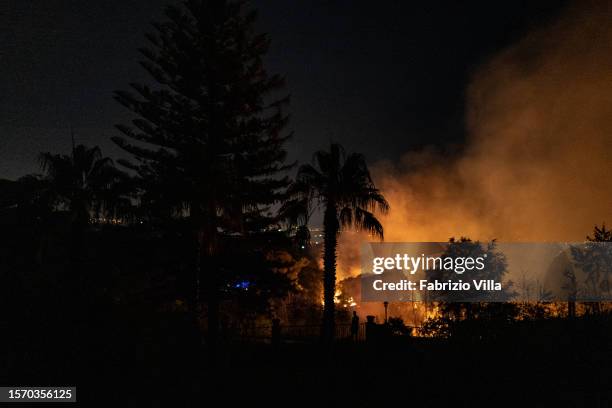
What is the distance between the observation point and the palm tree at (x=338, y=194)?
16156 mm

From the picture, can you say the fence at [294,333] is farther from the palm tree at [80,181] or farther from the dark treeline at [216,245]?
the palm tree at [80,181]

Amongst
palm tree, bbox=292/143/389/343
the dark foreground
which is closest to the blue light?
palm tree, bbox=292/143/389/343

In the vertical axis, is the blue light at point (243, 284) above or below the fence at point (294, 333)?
above

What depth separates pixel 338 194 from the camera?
16.1 meters

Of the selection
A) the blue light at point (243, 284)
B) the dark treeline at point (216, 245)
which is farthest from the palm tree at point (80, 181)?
the blue light at point (243, 284)

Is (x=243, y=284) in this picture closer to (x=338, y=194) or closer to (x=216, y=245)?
(x=216, y=245)

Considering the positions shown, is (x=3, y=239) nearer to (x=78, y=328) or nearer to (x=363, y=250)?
(x=78, y=328)

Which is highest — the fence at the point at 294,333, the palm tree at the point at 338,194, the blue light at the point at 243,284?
the palm tree at the point at 338,194

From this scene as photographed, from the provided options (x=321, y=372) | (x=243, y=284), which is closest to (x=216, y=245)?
(x=243, y=284)

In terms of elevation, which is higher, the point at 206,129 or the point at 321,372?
the point at 206,129

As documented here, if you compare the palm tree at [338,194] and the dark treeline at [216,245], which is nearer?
the dark treeline at [216,245]

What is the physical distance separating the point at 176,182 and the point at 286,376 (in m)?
10.9

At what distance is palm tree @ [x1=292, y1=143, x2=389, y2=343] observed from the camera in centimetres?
1616

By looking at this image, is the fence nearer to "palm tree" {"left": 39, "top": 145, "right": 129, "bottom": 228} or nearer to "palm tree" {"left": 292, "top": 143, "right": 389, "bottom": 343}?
"palm tree" {"left": 292, "top": 143, "right": 389, "bottom": 343}
